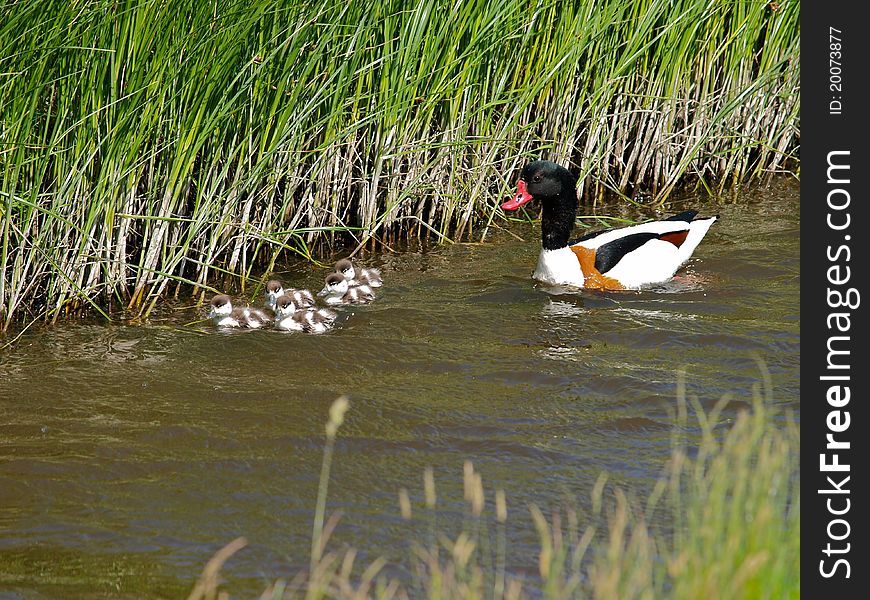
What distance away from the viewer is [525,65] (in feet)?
25.9

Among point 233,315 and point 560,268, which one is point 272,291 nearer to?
point 233,315

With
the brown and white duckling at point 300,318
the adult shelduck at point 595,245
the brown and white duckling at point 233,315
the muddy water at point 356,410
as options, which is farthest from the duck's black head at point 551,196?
the brown and white duckling at point 233,315

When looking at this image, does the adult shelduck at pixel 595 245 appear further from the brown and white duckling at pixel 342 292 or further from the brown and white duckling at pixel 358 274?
the brown and white duckling at pixel 342 292

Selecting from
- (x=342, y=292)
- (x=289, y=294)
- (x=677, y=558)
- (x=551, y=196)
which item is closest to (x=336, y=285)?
(x=342, y=292)

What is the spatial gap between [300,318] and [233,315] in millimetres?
395

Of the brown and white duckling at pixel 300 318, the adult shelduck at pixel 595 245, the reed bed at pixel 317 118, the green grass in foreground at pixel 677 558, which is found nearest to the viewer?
the green grass in foreground at pixel 677 558

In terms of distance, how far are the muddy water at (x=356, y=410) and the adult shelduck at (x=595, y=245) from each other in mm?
154

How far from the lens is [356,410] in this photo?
539cm

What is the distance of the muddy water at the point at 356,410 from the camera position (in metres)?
4.21

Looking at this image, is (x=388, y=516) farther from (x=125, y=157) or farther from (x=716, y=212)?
(x=716, y=212)

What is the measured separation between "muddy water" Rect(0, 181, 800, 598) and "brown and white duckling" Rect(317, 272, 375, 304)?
0.13 metres

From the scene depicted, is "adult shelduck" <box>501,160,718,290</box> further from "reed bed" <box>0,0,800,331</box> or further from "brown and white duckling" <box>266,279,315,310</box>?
"brown and white duckling" <box>266,279,315,310</box>

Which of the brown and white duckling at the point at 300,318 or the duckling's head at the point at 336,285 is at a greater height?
the duckling's head at the point at 336,285

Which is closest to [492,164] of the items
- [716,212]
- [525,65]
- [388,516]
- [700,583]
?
[525,65]
